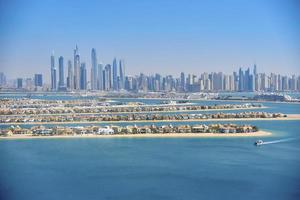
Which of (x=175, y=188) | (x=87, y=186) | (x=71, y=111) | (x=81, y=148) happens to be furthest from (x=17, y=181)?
(x=71, y=111)

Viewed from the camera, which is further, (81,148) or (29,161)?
(81,148)

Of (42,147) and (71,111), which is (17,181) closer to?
(42,147)

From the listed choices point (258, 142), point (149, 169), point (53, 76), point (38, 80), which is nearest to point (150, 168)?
point (149, 169)

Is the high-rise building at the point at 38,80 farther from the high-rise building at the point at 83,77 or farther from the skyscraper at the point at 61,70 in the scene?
the high-rise building at the point at 83,77

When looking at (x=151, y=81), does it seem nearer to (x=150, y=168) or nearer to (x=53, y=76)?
(x=53, y=76)

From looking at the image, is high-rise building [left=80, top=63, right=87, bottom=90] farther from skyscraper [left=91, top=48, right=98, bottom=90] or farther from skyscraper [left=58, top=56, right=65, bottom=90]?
skyscraper [left=58, top=56, right=65, bottom=90]

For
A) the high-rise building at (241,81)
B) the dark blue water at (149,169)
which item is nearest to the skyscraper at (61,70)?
the high-rise building at (241,81)

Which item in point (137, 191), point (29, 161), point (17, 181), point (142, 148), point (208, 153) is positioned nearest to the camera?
point (137, 191)
